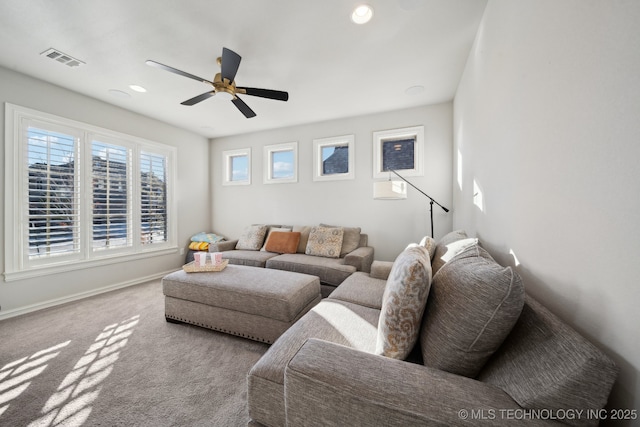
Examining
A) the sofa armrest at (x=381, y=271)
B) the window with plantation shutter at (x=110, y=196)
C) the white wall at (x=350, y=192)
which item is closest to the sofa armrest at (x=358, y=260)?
the sofa armrest at (x=381, y=271)

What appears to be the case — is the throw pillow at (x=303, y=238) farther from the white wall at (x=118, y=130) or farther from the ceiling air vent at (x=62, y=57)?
the ceiling air vent at (x=62, y=57)

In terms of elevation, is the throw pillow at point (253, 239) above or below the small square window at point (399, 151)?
below

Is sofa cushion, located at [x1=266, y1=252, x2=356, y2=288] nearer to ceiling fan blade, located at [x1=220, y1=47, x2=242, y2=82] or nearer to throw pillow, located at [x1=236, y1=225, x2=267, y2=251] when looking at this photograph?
throw pillow, located at [x1=236, y1=225, x2=267, y2=251]

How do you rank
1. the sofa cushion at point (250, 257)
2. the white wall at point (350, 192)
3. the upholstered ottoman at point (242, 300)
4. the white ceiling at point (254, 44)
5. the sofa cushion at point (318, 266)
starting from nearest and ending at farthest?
the white ceiling at point (254, 44) → the upholstered ottoman at point (242, 300) → the sofa cushion at point (318, 266) → the sofa cushion at point (250, 257) → the white wall at point (350, 192)

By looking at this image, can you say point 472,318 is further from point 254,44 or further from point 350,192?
point 350,192

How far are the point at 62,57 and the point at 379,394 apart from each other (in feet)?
12.8

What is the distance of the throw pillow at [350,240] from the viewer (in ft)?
11.3

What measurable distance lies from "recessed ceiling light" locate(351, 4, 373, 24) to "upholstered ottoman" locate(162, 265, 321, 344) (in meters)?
2.32

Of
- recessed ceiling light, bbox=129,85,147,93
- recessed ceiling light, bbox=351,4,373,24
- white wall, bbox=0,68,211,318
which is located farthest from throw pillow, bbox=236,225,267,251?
recessed ceiling light, bbox=351,4,373,24

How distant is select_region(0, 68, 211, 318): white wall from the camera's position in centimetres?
252

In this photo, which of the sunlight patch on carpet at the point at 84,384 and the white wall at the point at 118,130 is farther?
the white wall at the point at 118,130

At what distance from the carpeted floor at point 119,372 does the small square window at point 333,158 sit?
113 inches

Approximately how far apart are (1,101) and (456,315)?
4.61 meters

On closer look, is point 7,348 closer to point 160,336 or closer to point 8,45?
point 160,336
